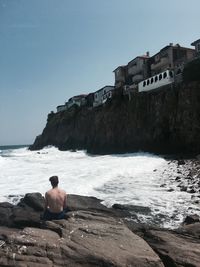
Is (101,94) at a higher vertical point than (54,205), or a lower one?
higher

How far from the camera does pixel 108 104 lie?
59.9 metres

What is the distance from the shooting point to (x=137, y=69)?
71500 mm

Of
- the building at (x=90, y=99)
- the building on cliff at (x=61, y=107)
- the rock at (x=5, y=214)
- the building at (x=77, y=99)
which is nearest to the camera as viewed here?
the rock at (x=5, y=214)

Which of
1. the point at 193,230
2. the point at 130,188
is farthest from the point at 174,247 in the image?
the point at 130,188

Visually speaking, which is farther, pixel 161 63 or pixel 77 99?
pixel 77 99

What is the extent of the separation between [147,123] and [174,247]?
38951 millimetres

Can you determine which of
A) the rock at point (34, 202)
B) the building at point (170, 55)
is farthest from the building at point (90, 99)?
the rock at point (34, 202)

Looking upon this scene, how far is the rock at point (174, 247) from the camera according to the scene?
22.1 ft

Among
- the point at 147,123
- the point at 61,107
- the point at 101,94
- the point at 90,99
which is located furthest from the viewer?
the point at 61,107

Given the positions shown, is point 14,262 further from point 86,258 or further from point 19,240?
point 86,258

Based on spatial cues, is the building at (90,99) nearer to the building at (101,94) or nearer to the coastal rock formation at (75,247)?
the building at (101,94)

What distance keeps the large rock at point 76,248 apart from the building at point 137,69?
2390 inches

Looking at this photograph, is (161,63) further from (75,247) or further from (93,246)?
(75,247)

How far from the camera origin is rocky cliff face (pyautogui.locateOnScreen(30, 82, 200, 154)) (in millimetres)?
36625
